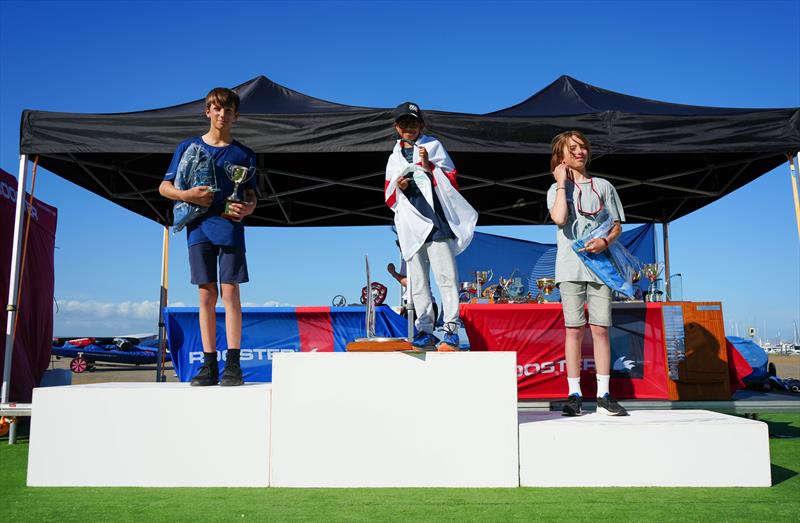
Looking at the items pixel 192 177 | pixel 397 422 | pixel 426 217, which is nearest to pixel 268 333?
pixel 192 177

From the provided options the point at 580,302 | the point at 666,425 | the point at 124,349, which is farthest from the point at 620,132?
the point at 124,349

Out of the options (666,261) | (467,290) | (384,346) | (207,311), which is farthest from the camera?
(666,261)

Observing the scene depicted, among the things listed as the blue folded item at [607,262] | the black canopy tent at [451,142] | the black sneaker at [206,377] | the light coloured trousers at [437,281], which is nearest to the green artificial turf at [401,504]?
the black sneaker at [206,377]

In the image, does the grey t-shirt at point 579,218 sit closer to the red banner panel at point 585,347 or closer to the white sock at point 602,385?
the white sock at point 602,385

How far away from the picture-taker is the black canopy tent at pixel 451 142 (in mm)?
4781

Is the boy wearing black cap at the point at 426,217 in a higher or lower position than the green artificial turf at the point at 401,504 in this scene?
higher

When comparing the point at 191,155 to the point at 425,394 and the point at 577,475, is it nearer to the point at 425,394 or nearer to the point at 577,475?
the point at 425,394

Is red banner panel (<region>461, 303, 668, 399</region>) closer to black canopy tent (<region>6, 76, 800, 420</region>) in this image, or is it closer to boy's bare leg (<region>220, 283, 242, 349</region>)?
black canopy tent (<region>6, 76, 800, 420</region>)

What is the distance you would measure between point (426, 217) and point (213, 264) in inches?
43.7

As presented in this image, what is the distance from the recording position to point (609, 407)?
3.06 m

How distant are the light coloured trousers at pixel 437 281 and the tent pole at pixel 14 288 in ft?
10.3

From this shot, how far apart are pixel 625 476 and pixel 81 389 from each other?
2464 mm

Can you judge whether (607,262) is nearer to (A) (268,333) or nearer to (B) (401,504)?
(B) (401,504)

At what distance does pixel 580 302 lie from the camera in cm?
323
